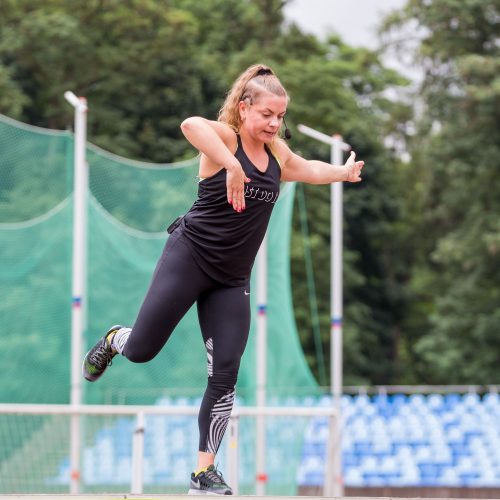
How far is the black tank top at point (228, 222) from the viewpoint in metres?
4.14

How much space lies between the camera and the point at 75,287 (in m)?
8.62

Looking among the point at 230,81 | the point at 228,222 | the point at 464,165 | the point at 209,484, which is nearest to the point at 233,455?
the point at 209,484

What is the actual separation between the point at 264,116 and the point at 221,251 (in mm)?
535

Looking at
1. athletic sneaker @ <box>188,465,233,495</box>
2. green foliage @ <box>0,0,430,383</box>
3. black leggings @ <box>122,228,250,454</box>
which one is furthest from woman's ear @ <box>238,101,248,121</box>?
green foliage @ <box>0,0,430,383</box>

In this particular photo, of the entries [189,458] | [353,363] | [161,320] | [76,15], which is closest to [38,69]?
[76,15]

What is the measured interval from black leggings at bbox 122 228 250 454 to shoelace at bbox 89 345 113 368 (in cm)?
32

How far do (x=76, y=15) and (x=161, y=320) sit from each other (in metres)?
24.5

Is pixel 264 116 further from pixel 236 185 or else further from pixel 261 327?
pixel 261 327

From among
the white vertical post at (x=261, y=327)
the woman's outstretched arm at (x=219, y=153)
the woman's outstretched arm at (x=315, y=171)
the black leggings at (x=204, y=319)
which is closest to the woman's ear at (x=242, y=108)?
the woman's outstretched arm at (x=219, y=153)

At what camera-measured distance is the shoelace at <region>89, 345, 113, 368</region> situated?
466 cm

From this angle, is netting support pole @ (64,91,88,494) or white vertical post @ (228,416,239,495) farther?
netting support pole @ (64,91,88,494)

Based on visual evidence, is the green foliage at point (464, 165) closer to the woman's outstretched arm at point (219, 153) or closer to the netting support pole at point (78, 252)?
the netting support pole at point (78, 252)

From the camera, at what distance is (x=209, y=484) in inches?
167

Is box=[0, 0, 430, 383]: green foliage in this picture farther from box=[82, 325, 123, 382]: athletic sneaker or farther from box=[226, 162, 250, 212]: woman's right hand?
box=[226, 162, 250, 212]: woman's right hand
